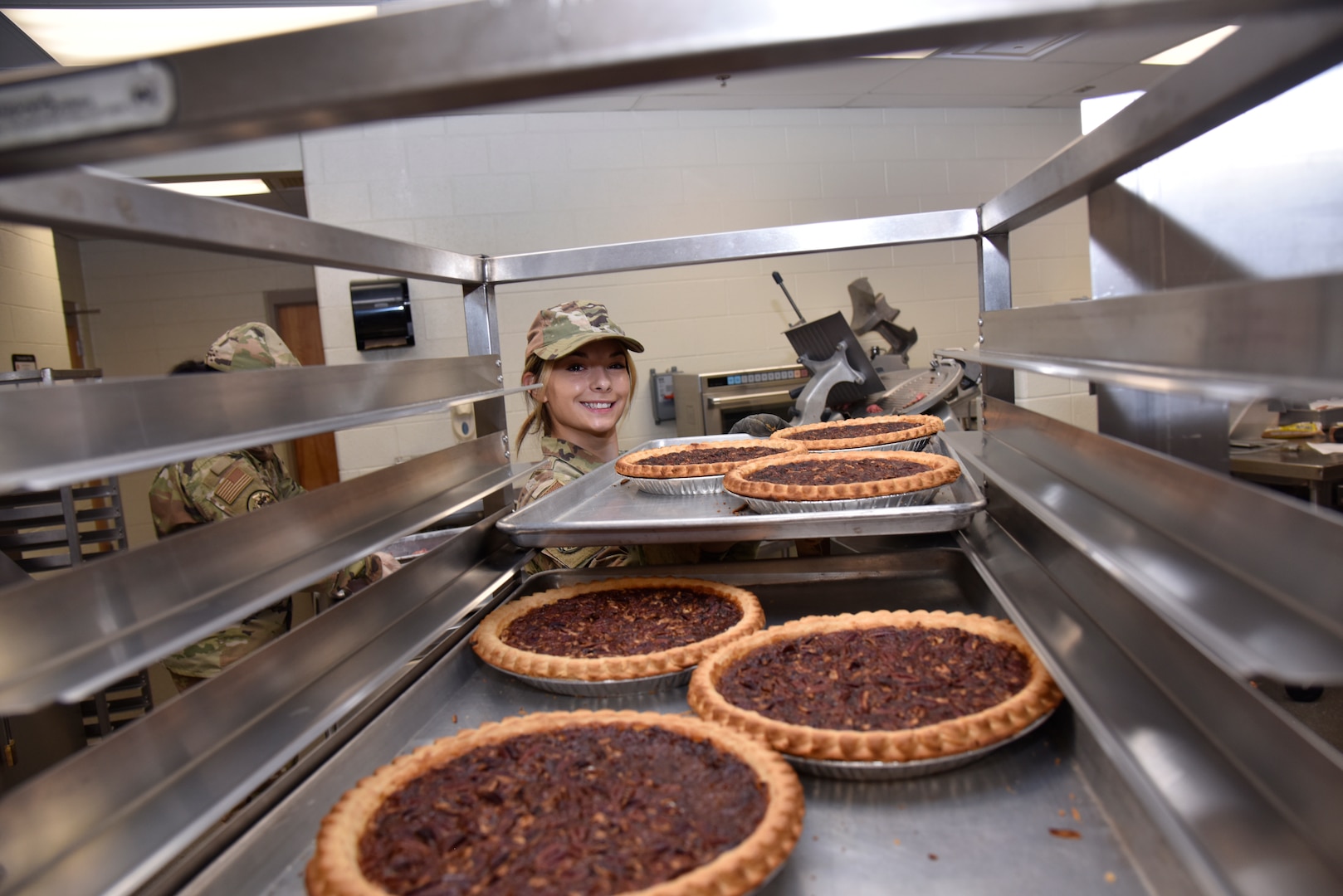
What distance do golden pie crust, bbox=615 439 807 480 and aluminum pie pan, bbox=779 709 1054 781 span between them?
111 centimetres

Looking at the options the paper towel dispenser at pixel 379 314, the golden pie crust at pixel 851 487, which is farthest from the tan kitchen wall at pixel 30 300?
the golden pie crust at pixel 851 487

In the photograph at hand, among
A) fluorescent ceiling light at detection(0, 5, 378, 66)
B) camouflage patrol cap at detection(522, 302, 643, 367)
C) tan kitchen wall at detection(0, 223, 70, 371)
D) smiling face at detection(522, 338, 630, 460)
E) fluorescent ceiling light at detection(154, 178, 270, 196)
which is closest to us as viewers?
camouflage patrol cap at detection(522, 302, 643, 367)

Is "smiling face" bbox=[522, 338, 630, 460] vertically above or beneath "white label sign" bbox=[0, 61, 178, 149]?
beneath

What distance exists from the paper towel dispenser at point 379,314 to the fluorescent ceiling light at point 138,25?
1420 mm

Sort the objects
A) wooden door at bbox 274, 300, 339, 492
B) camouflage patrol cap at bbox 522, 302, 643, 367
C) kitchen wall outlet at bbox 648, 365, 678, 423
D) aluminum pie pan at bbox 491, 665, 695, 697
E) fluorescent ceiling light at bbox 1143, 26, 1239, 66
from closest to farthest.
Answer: aluminum pie pan at bbox 491, 665, 695, 697 → camouflage patrol cap at bbox 522, 302, 643, 367 → fluorescent ceiling light at bbox 1143, 26, 1239, 66 → kitchen wall outlet at bbox 648, 365, 678, 423 → wooden door at bbox 274, 300, 339, 492

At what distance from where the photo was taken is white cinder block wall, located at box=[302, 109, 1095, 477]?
5.05m

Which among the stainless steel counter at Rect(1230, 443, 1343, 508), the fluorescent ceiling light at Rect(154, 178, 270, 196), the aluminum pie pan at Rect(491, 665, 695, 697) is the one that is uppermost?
the fluorescent ceiling light at Rect(154, 178, 270, 196)

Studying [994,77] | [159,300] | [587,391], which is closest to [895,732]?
[587,391]

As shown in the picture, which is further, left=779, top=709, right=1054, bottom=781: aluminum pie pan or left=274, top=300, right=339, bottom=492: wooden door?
left=274, top=300, right=339, bottom=492: wooden door

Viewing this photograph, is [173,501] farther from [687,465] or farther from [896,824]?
[896,824]

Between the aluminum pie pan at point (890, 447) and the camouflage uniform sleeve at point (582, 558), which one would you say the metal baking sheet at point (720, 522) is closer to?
the camouflage uniform sleeve at point (582, 558)

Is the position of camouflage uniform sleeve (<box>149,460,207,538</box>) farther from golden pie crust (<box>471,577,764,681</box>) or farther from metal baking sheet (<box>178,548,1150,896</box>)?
metal baking sheet (<box>178,548,1150,896</box>)

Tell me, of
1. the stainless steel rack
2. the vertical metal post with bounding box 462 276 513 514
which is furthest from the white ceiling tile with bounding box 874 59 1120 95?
the stainless steel rack

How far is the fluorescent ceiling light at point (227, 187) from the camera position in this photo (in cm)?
545
